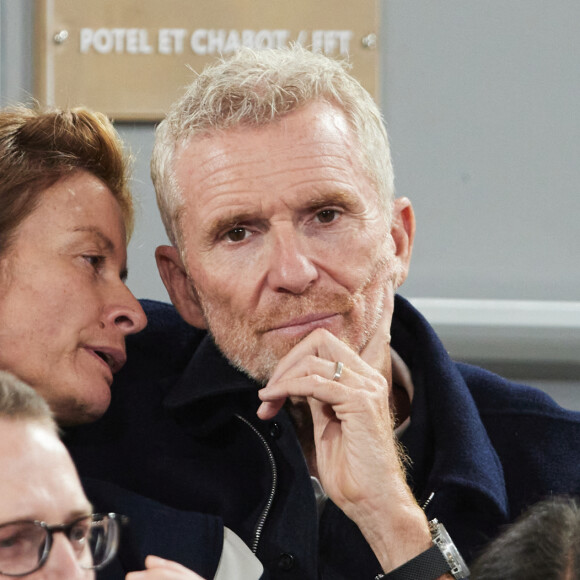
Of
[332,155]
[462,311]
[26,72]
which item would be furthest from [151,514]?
[26,72]

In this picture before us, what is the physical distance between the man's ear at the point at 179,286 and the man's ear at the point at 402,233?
283 mm

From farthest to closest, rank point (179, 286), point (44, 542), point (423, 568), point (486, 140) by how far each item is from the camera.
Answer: point (486, 140) → point (179, 286) → point (423, 568) → point (44, 542)

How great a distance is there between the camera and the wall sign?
1736 millimetres

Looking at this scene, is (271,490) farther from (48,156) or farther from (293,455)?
(48,156)

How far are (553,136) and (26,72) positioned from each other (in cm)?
97

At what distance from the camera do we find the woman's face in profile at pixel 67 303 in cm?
113

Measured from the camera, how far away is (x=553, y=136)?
1733mm

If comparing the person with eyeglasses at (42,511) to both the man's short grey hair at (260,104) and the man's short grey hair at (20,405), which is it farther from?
the man's short grey hair at (260,104)

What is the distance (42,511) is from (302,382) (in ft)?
1.18

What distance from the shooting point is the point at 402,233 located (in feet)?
4.42

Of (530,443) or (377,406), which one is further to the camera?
(530,443)

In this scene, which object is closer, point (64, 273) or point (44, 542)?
point (44, 542)

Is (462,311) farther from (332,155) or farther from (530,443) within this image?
(332,155)

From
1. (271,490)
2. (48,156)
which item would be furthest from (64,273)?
(271,490)
